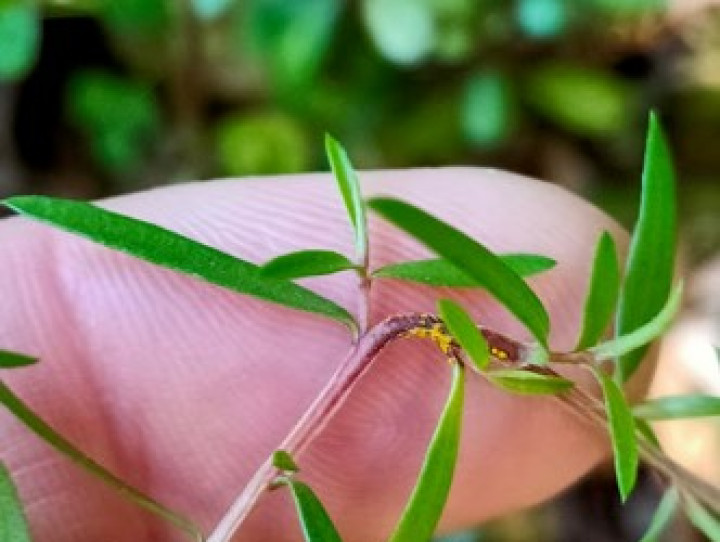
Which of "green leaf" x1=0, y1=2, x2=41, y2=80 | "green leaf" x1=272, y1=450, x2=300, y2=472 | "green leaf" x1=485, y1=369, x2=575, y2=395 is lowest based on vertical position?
"green leaf" x1=272, y1=450, x2=300, y2=472

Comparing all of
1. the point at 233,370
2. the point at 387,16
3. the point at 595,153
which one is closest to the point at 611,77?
the point at 595,153

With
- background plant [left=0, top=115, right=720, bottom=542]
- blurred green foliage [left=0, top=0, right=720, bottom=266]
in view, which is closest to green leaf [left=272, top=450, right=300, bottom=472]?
background plant [left=0, top=115, right=720, bottom=542]

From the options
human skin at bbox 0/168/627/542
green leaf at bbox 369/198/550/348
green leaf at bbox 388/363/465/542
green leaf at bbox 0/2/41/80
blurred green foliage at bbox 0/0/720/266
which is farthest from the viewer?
blurred green foliage at bbox 0/0/720/266

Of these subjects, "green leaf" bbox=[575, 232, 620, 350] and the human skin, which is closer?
"green leaf" bbox=[575, 232, 620, 350]

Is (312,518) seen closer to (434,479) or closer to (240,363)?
(434,479)

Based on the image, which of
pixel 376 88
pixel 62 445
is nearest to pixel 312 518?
pixel 62 445

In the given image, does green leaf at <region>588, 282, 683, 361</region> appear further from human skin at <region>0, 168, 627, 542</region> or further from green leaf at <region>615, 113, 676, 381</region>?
human skin at <region>0, 168, 627, 542</region>
